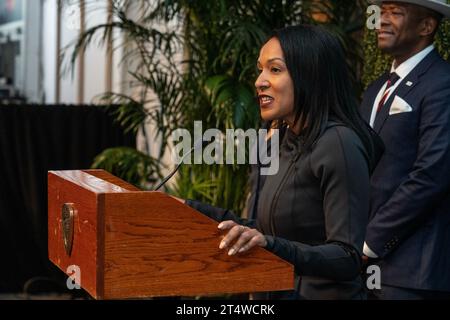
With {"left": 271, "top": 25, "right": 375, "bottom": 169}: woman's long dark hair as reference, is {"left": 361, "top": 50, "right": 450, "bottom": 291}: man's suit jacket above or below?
below

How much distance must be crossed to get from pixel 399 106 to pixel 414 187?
0.33 m

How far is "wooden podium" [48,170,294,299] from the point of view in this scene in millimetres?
2117

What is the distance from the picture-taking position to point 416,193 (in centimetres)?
349

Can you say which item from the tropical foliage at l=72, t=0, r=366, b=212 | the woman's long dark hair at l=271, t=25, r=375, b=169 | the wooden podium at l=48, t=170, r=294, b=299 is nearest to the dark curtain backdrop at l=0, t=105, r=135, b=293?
the tropical foliage at l=72, t=0, r=366, b=212

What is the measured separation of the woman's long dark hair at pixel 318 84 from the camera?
104 inches

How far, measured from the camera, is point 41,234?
6773 mm

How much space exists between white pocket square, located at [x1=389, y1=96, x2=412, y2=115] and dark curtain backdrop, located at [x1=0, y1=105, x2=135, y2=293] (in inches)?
137

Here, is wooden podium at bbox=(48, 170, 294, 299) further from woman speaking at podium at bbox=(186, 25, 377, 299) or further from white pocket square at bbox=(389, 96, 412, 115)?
white pocket square at bbox=(389, 96, 412, 115)

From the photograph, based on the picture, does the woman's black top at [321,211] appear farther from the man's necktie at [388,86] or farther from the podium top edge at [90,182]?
the man's necktie at [388,86]

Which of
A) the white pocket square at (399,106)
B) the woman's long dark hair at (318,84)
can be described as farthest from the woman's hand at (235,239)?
the white pocket square at (399,106)

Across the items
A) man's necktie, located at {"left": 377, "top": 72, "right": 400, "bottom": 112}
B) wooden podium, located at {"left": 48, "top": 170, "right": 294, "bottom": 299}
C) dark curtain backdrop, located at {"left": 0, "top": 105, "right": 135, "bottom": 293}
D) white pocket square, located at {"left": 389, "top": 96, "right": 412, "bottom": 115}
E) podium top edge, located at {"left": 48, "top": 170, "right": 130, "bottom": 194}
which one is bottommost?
dark curtain backdrop, located at {"left": 0, "top": 105, "right": 135, "bottom": 293}

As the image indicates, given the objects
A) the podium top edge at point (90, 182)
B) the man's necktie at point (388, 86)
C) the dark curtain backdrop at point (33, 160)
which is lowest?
the dark curtain backdrop at point (33, 160)

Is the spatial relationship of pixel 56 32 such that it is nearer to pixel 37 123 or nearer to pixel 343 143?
pixel 37 123

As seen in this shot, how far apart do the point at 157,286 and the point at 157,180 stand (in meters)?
3.95
